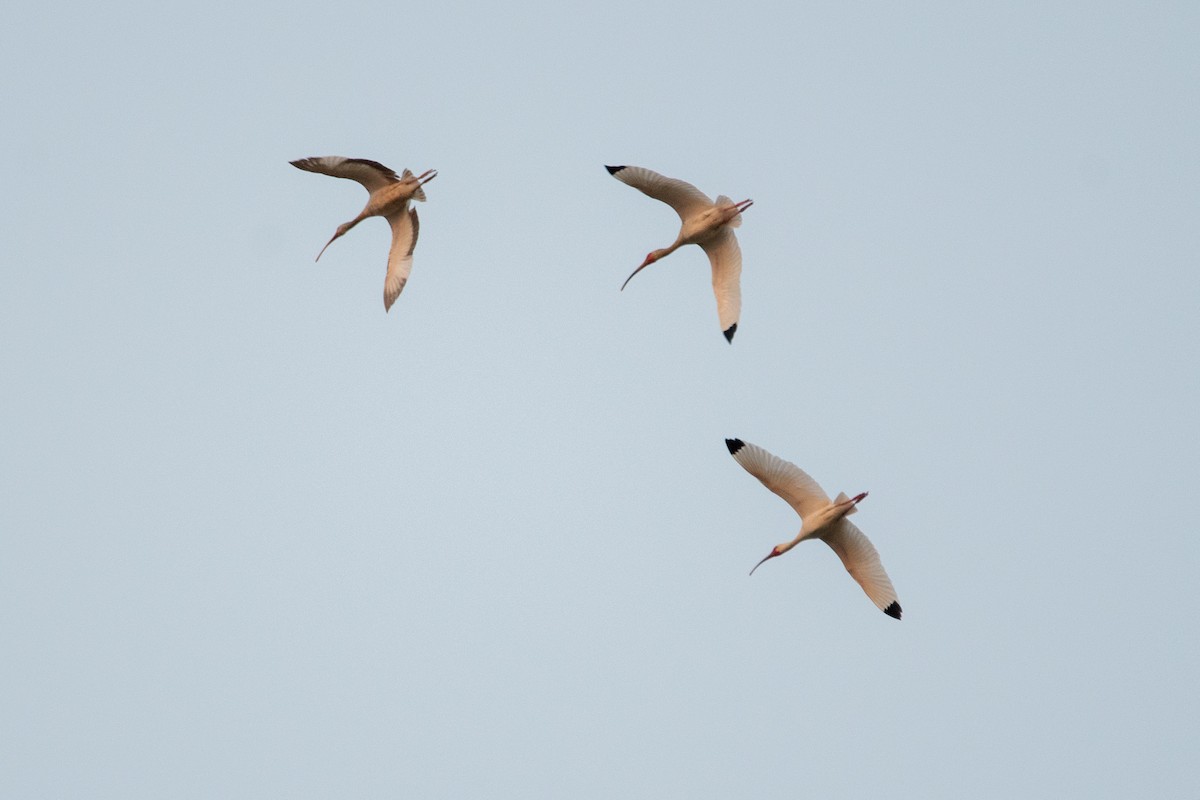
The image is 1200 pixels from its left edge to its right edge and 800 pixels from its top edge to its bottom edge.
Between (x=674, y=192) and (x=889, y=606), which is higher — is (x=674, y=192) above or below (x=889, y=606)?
above

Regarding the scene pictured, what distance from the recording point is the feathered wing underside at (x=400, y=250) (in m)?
31.7

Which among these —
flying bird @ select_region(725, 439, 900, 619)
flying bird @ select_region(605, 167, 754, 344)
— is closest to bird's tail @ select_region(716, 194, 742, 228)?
flying bird @ select_region(605, 167, 754, 344)

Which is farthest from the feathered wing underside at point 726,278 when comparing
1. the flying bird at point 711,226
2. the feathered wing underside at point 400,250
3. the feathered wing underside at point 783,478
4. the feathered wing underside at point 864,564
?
the feathered wing underside at point 400,250

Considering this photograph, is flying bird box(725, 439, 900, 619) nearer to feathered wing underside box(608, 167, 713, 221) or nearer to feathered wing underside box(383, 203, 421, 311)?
feathered wing underside box(608, 167, 713, 221)

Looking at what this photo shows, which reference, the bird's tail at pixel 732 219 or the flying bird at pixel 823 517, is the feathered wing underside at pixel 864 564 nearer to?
the flying bird at pixel 823 517

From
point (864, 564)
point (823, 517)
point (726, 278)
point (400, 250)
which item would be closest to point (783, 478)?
point (823, 517)

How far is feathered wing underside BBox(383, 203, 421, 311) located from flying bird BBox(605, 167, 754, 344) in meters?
3.64

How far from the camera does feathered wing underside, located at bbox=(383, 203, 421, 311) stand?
3166 centimetres

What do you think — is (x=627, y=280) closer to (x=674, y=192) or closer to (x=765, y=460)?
(x=674, y=192)

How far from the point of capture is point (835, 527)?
29531mm

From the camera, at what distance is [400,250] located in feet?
105

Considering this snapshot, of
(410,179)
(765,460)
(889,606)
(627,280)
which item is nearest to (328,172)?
(410,179)

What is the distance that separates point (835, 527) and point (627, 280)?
19.7 feet

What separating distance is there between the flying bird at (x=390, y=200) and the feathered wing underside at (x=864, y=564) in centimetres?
835
